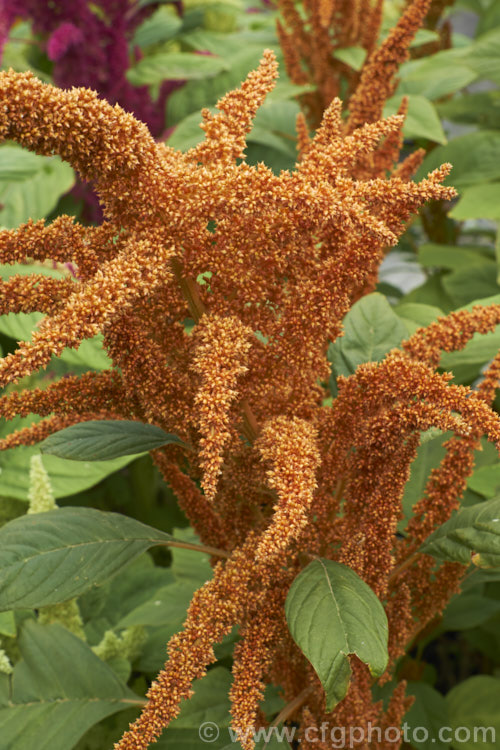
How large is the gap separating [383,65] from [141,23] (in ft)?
3.88

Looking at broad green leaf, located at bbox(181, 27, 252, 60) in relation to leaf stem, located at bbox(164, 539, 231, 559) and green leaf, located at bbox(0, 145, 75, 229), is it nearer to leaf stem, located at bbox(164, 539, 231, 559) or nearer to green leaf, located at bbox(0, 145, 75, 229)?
green leaf, located at bbox(0, 145, 75, 229)

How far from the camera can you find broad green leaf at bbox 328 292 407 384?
2.70ft

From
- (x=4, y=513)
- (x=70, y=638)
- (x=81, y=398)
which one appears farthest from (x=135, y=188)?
(x=4, y=513)

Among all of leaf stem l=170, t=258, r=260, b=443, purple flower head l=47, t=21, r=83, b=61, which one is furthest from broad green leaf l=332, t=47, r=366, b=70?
leaf stem l=170, t=258, r=260, b=443

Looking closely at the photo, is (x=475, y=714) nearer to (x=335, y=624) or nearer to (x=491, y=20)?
(x=335, y=624)

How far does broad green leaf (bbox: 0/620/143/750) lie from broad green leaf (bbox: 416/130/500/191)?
3.27 ft

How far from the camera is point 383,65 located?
0.81 m

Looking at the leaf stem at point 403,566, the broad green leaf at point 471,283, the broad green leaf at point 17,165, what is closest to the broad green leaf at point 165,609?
the leaf stem at point 403,566

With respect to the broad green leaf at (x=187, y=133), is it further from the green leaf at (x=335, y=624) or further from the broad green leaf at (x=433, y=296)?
the green leaf at (x=335, y=624)

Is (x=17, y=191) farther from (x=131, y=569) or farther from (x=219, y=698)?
(x=219, y=698)

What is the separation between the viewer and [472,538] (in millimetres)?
614

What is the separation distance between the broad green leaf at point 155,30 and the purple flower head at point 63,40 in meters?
0.30

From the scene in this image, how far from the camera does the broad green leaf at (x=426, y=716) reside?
87 centimetres

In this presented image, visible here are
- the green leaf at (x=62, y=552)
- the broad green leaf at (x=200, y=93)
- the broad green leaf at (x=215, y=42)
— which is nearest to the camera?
the green leaf at (x=62, y=552)
